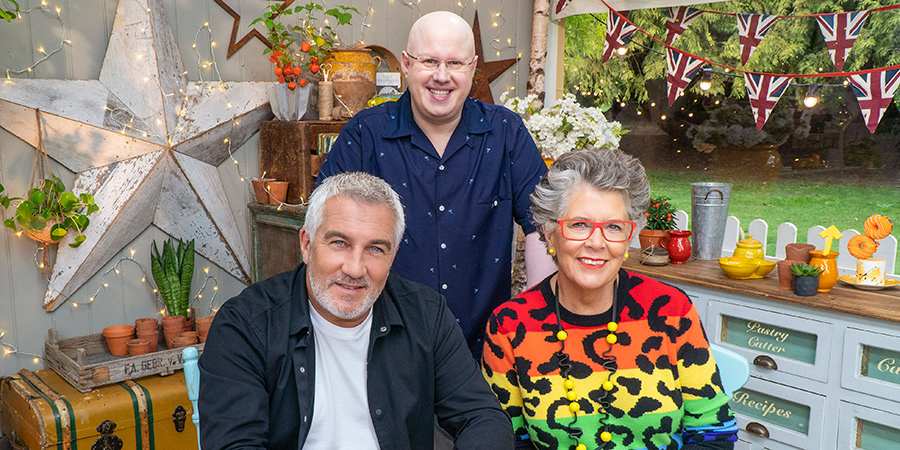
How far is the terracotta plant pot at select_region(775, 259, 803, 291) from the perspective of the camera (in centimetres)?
262

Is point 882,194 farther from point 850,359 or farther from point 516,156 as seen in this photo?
point 516,156

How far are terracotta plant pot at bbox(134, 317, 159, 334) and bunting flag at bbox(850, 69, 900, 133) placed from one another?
295 centimetres

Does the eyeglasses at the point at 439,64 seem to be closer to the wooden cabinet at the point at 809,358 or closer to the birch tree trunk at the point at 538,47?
the wooden cabinet at the point at 809,358

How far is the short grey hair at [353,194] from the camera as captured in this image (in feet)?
4.76

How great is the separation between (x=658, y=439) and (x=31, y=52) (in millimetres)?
2550

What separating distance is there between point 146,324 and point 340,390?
153 cm

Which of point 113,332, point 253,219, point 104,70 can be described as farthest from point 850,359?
point 104,70

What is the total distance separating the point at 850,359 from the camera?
242 centimetres

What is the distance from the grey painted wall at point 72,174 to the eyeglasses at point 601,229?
2039 millimetres

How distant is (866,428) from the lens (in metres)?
2.41

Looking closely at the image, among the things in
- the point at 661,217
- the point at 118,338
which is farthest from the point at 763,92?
the point at 118,338

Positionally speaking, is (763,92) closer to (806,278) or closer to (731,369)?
(806,278)

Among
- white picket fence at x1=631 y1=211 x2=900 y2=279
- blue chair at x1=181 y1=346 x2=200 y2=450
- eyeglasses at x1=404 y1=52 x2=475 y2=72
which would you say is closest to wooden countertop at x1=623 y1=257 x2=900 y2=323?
white picket fence at x1=631 y1=211 x2=900 y2=279

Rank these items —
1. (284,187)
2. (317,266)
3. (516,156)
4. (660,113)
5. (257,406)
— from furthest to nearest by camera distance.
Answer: (660,113), (284,187), (516,156), (317,266), (257,406)
